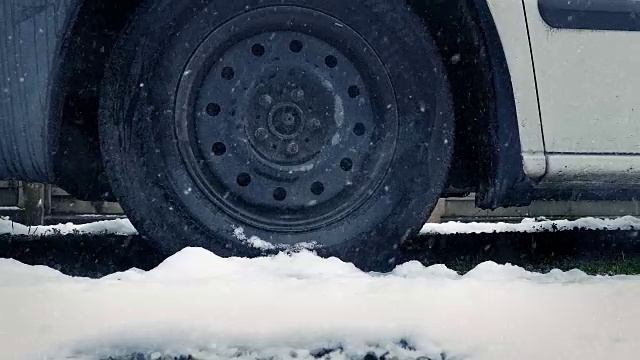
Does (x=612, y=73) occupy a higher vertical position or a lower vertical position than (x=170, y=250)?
higher

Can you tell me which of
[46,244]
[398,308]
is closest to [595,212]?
[46,244]

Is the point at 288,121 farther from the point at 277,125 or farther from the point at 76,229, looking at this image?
the point at 76,229

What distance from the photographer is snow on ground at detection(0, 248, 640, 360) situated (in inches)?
48.8

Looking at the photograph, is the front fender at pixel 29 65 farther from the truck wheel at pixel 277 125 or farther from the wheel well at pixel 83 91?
the truck wheel at pixel 277 125

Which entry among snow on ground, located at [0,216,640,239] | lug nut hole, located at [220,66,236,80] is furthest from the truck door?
snow on ground, located at [0,216,640,239]

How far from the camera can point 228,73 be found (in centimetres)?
197

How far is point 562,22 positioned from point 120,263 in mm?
1734

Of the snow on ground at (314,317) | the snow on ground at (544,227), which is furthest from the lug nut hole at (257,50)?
the snow on ground at (544,227)

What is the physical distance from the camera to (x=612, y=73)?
196 cm

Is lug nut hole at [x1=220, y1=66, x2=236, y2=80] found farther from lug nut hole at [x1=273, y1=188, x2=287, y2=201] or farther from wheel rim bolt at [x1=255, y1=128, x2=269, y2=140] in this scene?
lug nut hole at [x1=273, y1=188, x2=287, y2=201]

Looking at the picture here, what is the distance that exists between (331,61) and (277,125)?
0.23m

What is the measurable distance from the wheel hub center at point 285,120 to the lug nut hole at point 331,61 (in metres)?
0.15

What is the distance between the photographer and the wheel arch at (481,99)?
1.95 meters

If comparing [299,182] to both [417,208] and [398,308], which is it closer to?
[417,208]
